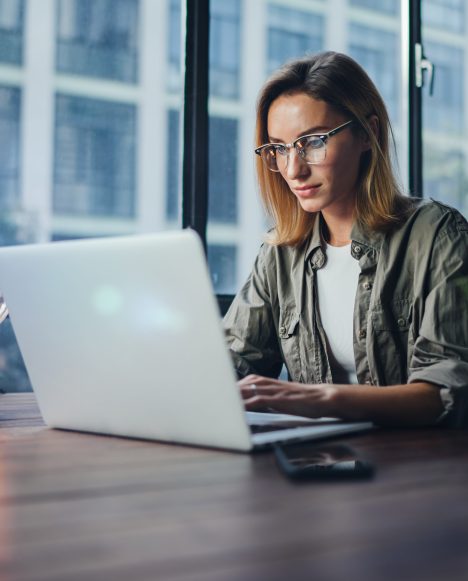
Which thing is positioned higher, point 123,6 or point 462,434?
point 123,6

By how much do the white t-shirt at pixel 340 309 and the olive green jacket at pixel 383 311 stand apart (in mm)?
25

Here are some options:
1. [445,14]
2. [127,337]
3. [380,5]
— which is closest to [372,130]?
[127,337]

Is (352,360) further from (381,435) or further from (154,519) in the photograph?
(154,519)

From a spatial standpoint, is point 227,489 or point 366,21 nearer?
point 227,489

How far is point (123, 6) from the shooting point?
8.16 feet

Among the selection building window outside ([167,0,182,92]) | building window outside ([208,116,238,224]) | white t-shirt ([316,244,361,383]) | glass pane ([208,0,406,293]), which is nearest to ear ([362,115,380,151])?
white t-shirt ([316,244,361,383])

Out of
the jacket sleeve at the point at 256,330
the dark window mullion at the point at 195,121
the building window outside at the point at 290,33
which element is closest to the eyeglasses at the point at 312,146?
the jacket sleeve at the point at 256,330

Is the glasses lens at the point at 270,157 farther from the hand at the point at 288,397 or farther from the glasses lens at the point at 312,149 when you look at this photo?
the hand at the point at 288,397

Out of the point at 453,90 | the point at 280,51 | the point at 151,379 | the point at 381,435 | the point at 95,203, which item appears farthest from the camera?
the point at 453,90

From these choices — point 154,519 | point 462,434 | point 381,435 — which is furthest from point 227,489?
point 462,434

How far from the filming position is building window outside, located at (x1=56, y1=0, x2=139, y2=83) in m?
2.37

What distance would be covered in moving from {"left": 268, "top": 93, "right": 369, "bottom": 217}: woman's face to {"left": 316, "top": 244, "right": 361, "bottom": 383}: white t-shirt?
0.49 feet

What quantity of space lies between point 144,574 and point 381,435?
638mm

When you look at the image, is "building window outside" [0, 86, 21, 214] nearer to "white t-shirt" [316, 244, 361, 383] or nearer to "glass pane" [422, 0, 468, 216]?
"white t-shirt" [316, 244, 361, 383]
